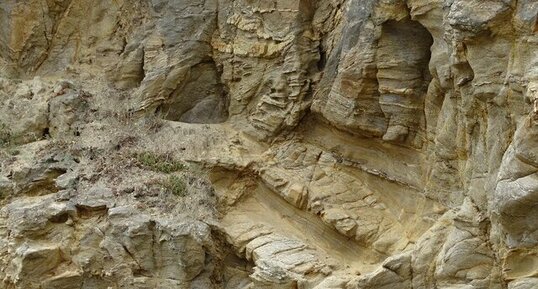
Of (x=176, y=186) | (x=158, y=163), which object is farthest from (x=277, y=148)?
(x=158, y=163)

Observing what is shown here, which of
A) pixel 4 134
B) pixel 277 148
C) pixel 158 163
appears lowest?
pixel 4 134

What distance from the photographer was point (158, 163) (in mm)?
13695

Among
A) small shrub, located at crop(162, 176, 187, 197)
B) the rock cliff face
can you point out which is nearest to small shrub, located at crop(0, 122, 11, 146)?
the rock cliff face

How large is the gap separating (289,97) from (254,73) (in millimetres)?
1067

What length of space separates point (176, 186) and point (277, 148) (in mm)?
2002

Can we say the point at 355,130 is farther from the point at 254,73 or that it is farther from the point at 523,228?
the point at 523,228

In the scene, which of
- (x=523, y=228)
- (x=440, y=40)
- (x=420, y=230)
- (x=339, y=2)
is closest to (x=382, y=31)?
(x=440, y=40)

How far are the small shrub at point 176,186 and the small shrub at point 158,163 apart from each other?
44 centimetres

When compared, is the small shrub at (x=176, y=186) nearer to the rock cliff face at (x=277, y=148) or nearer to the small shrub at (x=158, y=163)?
the rock cliff face at (x=277, y=148)

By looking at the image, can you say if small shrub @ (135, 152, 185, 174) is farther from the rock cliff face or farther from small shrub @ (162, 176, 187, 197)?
small shrub @ (162, 176, 187, 197)

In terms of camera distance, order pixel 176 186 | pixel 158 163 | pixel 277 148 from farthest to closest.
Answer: pixel 158 163 < pixel 277 148 < pixel 176 186

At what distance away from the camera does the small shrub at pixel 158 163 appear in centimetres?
1359

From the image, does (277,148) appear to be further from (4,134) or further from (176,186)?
(4,134)

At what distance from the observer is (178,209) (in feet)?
41.7
